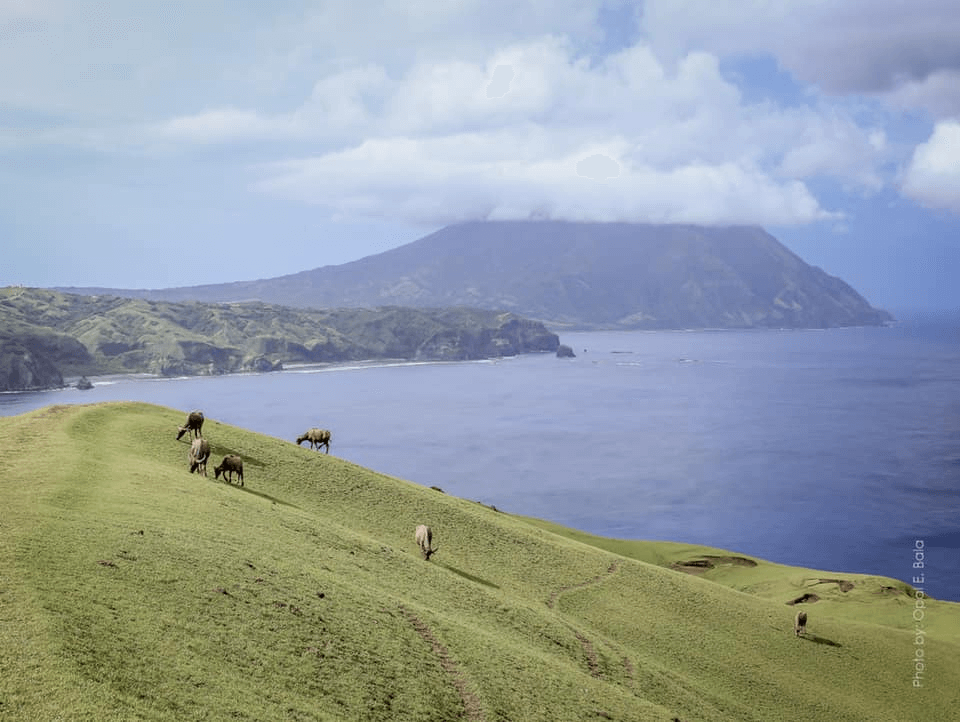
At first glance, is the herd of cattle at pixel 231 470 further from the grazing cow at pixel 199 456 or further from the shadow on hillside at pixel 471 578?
the shadow on hillside at pixel 471 578

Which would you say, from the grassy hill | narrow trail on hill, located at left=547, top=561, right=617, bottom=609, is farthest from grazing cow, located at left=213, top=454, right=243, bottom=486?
narrow trail on hill, located at left=547, top=561, right=617, bottom=609

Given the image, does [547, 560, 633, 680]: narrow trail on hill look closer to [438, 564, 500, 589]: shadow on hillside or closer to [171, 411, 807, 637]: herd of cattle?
[438, 564, 500, 589]: shadow on hillside

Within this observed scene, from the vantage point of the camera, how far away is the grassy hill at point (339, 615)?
2206 cm

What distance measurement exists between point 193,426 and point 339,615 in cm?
3000

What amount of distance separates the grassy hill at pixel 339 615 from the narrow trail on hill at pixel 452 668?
11 cm

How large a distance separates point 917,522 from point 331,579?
506ft

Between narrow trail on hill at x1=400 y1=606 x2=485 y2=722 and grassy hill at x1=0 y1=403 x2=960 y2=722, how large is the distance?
11 cm

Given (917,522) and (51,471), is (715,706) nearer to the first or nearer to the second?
(51,471)

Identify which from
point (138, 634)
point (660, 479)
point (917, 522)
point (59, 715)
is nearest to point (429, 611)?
point (138, 634)

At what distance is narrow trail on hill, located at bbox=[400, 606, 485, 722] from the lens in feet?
90.9

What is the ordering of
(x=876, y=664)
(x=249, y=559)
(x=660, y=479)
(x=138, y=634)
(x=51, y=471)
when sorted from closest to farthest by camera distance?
(x=138, y=634) → (x=249, y=559) → (x=51, y=471) → (x=876, y=664) → (x=660, y=479)

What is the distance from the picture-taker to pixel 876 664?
52.4m

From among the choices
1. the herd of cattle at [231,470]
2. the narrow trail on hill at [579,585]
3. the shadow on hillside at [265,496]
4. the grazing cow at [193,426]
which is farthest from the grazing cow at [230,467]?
the narrow trail on hill at [579,585]

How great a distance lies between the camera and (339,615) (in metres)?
30.2
